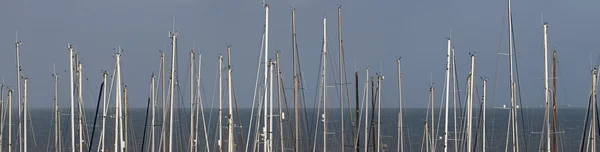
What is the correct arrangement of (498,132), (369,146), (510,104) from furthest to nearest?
(498,132), (369,146), (510,104)

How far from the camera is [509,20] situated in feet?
98.0

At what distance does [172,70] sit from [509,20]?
10464 millimetres

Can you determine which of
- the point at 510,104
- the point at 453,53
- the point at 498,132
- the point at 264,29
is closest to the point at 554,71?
the point at 510,104

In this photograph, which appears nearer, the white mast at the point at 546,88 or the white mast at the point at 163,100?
the white mast at the point at 546,88

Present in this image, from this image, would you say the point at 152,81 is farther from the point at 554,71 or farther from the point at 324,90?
the point at 554,71

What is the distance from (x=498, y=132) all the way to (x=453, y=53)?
72.4 meters

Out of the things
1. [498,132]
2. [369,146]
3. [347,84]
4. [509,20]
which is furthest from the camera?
[498,132]

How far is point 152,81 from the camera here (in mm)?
36000

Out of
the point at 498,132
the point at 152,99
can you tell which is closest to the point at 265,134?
the point at 152,99

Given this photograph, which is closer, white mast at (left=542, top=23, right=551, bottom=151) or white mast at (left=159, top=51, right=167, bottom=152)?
white mast at (left=542, top=23, right=551, bottom=151)

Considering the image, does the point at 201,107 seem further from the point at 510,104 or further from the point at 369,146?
the point at 510,104

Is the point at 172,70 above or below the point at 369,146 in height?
above

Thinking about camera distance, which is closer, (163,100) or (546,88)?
(546,88)

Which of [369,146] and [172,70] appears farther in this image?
[369,146]
